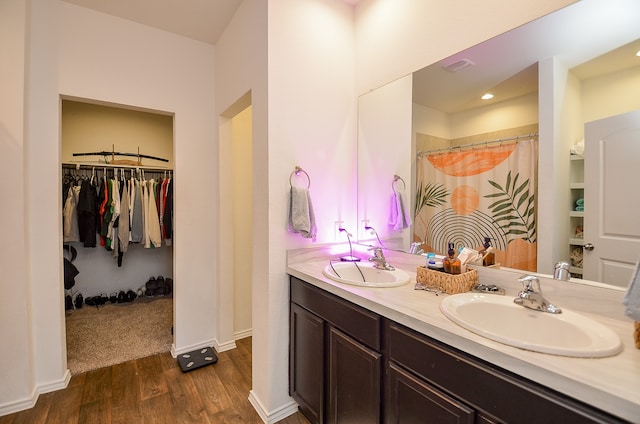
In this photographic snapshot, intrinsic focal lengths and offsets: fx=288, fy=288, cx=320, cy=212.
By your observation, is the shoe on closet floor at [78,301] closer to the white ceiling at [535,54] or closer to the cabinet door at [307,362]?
the cabinet door at [307,362]

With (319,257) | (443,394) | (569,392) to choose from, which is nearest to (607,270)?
(569,392)

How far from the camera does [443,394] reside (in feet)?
3.14

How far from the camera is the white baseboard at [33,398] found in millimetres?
1812

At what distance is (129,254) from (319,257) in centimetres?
320

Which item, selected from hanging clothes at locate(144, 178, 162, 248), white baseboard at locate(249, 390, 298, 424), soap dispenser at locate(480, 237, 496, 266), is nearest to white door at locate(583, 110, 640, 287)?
soap dispenser at locate(480, 237, 496, 266)

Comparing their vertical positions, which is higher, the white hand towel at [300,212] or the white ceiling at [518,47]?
the white ceiling at [518,47]

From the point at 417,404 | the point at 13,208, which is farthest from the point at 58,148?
the point at 417,404

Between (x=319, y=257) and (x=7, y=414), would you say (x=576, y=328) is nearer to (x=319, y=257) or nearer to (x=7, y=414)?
(x=319, y=257)

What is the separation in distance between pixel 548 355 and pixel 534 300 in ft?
1.19

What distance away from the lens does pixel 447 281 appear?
1.31 metres

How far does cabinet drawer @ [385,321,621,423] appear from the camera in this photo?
701 mm

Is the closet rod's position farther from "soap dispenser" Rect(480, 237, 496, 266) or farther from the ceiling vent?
"soap dispenser" Rect(480, 237, 496, 266)

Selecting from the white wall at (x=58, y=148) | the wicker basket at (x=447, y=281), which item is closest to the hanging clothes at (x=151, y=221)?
the white wall at (x=58, y=148)

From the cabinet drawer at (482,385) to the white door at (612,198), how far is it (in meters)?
0.65
